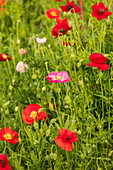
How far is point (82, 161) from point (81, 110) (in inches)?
13.2

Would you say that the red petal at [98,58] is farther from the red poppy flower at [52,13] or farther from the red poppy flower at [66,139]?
the red poppy flower at [52,13]

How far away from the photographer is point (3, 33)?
323cm

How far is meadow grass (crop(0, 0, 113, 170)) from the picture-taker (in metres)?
1.46

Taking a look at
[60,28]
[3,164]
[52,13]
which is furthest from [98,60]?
[52,13]

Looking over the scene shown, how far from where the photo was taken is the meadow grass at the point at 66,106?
4.78 feet

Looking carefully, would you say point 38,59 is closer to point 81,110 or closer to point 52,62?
point 52,62

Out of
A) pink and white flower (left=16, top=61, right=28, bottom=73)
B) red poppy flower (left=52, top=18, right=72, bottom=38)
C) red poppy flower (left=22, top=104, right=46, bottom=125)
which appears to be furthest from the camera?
pink and white flower (left=16, top=61, right=28, bottom=73)

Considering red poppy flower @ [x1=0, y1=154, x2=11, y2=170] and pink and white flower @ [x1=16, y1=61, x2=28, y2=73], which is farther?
Answer: pink and white flower @ [x1=16, y1=61, x2=28, y2=73]

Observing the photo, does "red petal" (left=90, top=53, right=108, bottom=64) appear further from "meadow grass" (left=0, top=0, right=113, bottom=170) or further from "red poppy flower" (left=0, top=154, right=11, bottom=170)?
"red poppy flower" (left=0, top=154, right=11, bottom=170)

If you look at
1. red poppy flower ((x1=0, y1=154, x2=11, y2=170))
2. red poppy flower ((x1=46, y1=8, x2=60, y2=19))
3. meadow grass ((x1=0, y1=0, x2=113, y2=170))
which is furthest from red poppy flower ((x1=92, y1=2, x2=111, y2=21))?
red poppy flower ((x1=0, y1=154, x2=11, y2=170))

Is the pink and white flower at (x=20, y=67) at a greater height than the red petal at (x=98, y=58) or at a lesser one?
lesser

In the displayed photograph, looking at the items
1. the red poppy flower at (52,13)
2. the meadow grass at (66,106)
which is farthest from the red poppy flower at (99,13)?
the red poppy flower at (52,13)

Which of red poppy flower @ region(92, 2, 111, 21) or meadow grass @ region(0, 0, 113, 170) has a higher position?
red poppy flower @ region(92, 2, 111, 21)

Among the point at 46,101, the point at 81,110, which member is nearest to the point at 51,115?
the point at 46,101
